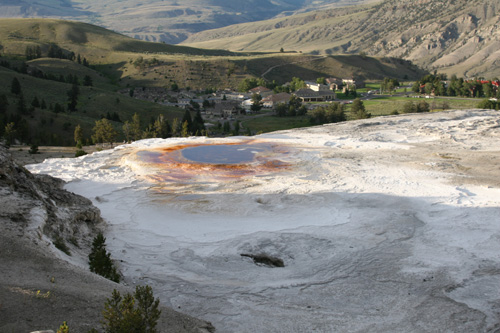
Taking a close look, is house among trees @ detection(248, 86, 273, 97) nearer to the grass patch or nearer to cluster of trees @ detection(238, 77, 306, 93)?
cluster of trees @ detection(238, 77, 306, 93)

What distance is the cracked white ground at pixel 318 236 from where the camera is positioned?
1545cm

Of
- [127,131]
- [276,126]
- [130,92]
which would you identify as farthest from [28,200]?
[130,92]

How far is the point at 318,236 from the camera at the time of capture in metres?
22.1

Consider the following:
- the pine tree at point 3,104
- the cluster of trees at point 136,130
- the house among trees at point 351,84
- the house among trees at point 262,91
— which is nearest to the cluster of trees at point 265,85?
the house among trees at point 262,91

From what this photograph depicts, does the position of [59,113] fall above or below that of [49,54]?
below

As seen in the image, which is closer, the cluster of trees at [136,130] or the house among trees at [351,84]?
the cluster of trees at [136,130]

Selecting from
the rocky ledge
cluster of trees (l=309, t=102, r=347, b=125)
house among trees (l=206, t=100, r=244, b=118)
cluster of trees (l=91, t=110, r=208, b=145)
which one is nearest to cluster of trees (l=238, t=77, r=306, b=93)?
house among trees (l=206, t=100, r=244, b=118)

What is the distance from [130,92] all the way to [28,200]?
117 meters

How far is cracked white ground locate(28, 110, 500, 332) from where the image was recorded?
1545 cm

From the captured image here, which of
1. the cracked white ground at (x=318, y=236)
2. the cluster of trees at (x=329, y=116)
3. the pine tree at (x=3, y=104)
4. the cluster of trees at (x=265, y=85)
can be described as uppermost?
the cluster of trees at (x=265, y=85)

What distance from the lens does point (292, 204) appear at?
26.7 m

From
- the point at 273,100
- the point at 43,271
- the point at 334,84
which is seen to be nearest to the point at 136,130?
the point at 43,271

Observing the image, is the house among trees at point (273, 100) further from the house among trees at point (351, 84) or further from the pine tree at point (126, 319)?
the pine tree at point (126, 319)

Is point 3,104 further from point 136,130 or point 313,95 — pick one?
point 313,95
